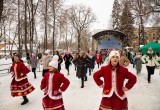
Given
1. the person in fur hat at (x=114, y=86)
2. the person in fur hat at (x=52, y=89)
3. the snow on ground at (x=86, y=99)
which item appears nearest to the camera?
the person in fur hat at (x=114, y=86)

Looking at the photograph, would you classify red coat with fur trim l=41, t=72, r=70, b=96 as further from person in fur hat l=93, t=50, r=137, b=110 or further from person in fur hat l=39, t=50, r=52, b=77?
person in fur hat l=39, t=50, r=52, b=77

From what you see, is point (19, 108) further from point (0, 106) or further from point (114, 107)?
point (114, 107)

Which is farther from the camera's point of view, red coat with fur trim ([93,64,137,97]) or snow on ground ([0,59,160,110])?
snow on ground ([0,59,160,110])

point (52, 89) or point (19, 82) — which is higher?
point (52, 89)

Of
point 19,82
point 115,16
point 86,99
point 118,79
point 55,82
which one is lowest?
point 86,99

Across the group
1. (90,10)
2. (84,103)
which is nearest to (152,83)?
(84,103)

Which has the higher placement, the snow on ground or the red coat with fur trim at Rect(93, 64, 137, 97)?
the red coat with fur trim at Rect(93, 64, 137, 97)

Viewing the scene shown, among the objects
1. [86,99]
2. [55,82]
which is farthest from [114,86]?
[86,99]

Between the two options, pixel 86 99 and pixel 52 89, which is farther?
pixel 86 99

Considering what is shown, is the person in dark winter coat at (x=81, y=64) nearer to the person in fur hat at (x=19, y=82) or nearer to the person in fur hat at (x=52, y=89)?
the person in fur hat at (x=19, y=82)

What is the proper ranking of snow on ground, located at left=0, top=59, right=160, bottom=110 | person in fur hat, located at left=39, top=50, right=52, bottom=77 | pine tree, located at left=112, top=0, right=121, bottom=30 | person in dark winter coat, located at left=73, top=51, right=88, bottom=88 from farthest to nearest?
pine tree, located at left=112, top=0, right=121, bottom=30, person in fur hat, located at left=39, top=50, right=52, bottom=77, person in dark winter coat, located at left=73, top=51, right=88, bottom=88, snow on ground, located at left=0, top=59, right=160, bottom=110

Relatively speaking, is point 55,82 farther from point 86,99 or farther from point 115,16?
point 115,16

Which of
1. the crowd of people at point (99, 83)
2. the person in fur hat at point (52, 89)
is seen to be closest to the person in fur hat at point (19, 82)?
the crowd of people at point (99, 83)

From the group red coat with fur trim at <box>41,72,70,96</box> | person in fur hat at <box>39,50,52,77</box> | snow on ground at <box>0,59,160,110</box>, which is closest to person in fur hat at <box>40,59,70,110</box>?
red coat with fur trim at <box>41,72,70,96</box>
